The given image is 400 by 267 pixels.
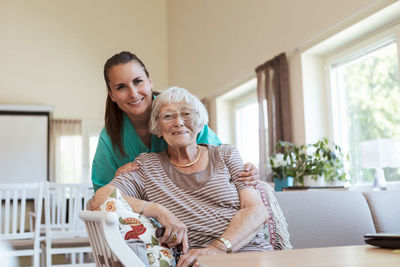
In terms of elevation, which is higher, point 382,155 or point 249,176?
point 382,155

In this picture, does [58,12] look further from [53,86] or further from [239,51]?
[239,51]

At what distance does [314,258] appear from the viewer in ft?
3.64

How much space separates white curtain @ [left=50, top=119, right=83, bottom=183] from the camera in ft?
26.9

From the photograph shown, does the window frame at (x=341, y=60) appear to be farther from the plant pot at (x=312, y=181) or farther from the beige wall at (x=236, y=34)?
the plant pot at (x=312, y=181)

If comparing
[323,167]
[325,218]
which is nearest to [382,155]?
[323,167]

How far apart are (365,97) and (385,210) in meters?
1.96

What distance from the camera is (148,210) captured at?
1662 millimetres

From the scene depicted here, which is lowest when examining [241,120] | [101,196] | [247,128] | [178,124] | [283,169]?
[101,196]

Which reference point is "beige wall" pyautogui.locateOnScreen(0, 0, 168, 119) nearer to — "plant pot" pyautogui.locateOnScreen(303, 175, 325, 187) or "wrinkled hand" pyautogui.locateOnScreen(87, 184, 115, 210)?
"plant pot" pyautogui.locateOnScreen(303, 175, 325, 187)

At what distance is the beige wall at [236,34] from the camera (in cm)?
429

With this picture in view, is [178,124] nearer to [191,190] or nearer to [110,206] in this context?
[191,190]

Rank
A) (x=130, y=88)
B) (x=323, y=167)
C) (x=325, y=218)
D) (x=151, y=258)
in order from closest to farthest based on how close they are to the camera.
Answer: (x=151, y=258) → (x=130, y=88) → (x=325, y=218) → (x=323, y=167)

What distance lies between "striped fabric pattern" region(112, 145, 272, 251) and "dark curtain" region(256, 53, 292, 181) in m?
2.92

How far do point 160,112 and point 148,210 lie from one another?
17.0 inches
